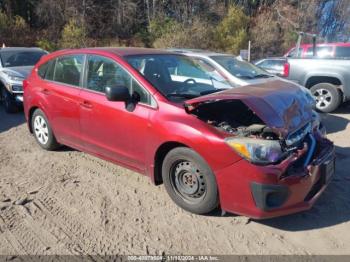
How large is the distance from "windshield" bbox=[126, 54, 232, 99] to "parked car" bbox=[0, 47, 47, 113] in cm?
488

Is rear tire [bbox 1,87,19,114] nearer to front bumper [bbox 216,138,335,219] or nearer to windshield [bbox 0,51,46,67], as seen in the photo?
windshield [bbox 0,51,46,67]

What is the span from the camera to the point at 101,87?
428 centimetres

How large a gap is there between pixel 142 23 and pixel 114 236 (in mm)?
27909

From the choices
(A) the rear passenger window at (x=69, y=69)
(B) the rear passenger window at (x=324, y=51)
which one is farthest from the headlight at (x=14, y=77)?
(B) the rear passenger window at (x=324, y=51)

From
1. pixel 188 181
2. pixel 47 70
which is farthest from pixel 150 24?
pixel 188 181

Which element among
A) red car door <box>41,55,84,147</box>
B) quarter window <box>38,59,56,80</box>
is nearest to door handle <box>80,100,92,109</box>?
red car door <box>41,55,84,147</box>

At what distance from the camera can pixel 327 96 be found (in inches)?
330

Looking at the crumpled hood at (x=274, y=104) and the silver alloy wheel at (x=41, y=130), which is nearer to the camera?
the crumpled hood at (x=274, y=104)

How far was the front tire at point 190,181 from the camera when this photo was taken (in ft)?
11.1

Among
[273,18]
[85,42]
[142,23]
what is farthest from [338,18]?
[85,42]

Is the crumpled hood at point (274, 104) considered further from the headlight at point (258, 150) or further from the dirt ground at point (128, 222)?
the dirt ground at point (128, 222)

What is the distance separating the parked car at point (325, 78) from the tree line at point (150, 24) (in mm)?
14622

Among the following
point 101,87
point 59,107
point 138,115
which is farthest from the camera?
point 59,107

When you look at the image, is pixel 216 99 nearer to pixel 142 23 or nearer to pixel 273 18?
pixel 142 23
